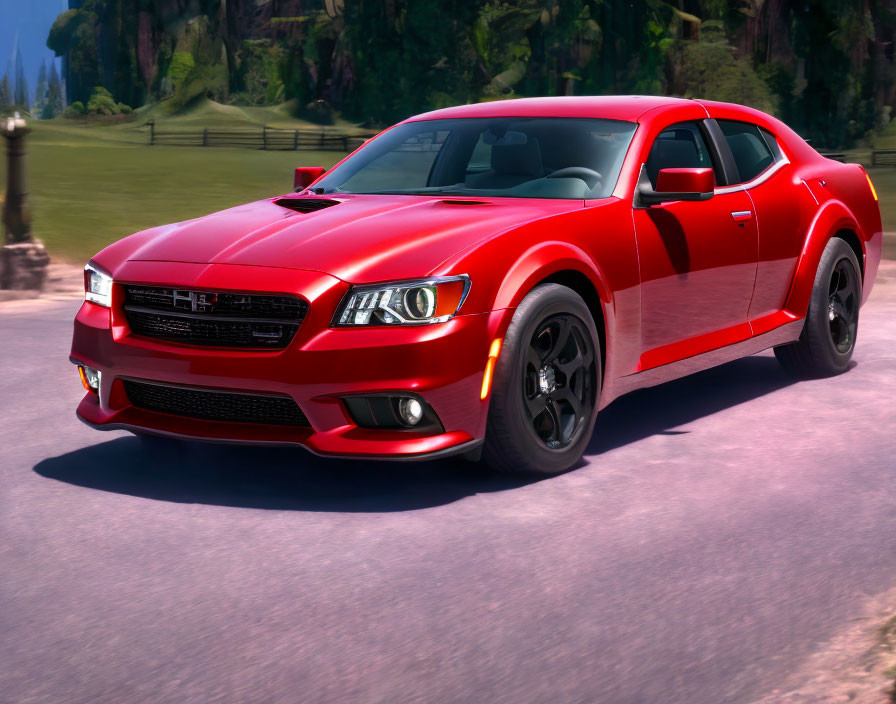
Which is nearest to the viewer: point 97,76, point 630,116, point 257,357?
point 257,357

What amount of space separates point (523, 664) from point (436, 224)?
245 cm

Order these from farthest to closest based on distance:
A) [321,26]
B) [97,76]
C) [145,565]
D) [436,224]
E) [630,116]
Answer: [97,76], [321,26], [630,116], [436,224], [145,565]

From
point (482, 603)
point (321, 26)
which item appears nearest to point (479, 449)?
point (482, 603)

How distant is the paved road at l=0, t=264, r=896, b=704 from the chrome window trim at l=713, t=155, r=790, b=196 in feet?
3.93

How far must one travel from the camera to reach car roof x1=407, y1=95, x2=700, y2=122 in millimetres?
7176

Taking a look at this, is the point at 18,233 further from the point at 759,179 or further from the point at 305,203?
the point at 759,179

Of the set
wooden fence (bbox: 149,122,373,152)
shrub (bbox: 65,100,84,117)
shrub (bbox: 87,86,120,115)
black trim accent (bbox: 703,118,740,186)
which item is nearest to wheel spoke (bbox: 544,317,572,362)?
black trim accent (bbox: 703,118,740,186)

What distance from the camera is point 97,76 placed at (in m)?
130

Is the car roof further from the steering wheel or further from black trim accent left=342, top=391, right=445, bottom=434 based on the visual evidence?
black trim accent left=342, top=391, right=445, bottom=434

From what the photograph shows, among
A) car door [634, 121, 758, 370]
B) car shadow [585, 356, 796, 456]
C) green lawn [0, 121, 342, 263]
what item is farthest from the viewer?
green lawn [0, 121, 342, 263]

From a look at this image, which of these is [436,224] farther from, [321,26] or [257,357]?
[321,26]

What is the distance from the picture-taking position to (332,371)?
5.45 meters

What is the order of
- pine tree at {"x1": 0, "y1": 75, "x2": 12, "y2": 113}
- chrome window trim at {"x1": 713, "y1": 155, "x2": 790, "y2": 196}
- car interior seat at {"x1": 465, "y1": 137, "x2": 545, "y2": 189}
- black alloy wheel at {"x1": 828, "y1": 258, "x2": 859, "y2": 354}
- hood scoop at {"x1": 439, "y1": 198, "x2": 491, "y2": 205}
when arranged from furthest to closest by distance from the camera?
1. pine tree at {"x1": 0, "y1": 75, "x2": 12, "y2": 113}
2. black alloy wheel at {"x1": 828, "y1": 258, "x2": 859, "y2": 354}
3. chrome window trim at {"x1": 713, "y1": 155, "x2": 790, "y2": 196}
4. car interior seat at {"x1": 465, "y1": 137, "x2": 545, "y2": 189}
5. hood scoop at {"x1": 439, "y1": 198, "x2": 491, "y2": 205}

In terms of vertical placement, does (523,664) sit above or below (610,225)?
below
